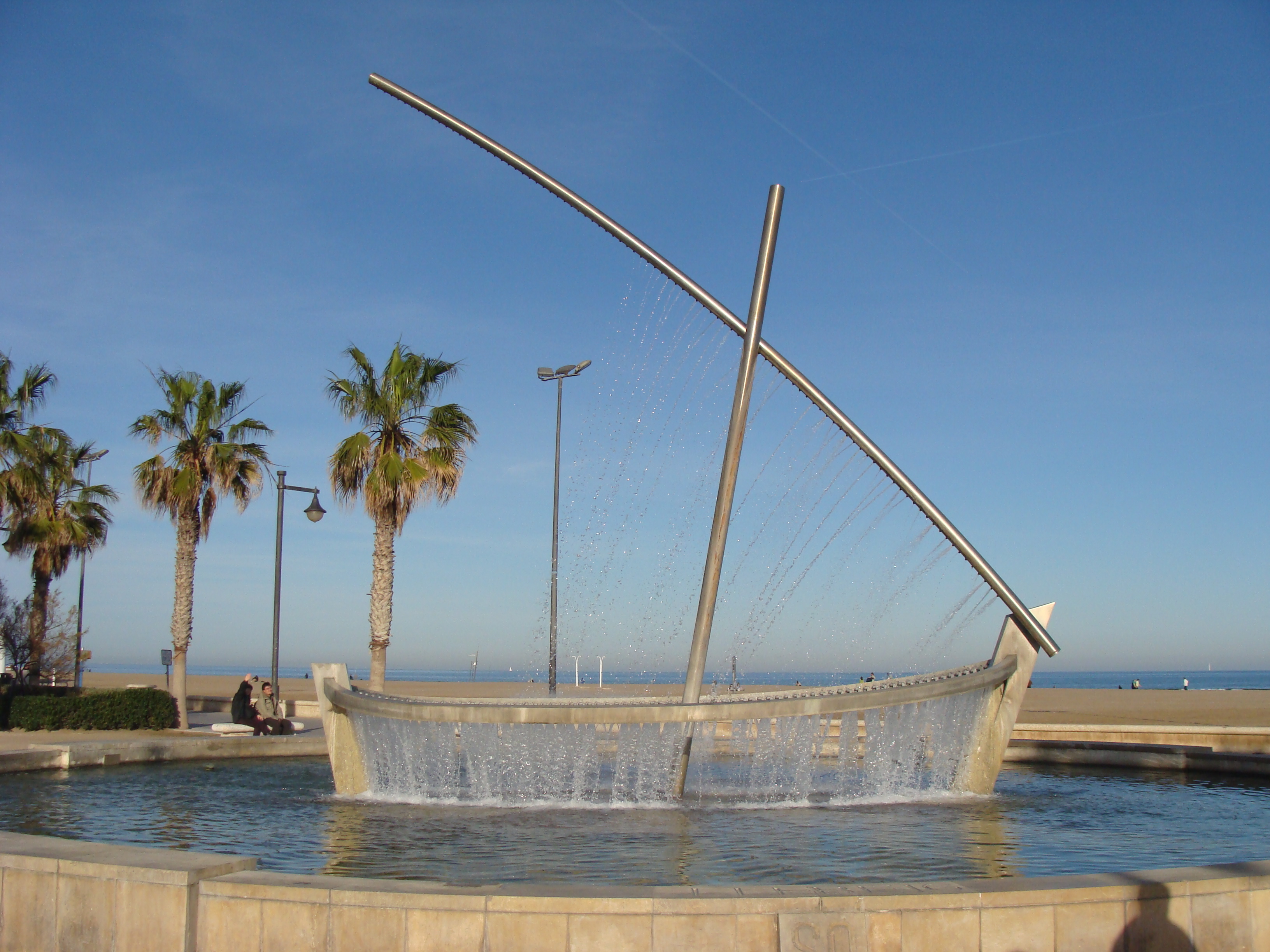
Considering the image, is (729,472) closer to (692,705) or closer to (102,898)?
(692,705)

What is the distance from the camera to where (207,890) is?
5418 millimetres

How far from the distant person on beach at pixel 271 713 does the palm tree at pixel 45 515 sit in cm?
796

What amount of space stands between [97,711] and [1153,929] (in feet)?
70.2

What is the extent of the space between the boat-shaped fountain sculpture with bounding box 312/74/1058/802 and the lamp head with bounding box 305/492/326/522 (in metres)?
12.4

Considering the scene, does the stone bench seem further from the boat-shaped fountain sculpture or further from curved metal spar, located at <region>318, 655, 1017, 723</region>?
curved metal spar, located at <region>318, 655, 1017, 723</region>

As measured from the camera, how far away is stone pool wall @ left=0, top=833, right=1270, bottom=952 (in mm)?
5051

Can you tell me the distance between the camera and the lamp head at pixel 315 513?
969 inches

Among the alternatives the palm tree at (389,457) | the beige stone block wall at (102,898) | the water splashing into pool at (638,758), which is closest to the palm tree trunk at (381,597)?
the palm tree at (389,457)

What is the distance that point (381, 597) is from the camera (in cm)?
2438

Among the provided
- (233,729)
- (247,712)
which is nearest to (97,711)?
(247,712)

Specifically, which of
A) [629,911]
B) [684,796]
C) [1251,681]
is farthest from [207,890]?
[1251,681]

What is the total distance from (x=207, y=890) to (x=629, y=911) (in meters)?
2.18

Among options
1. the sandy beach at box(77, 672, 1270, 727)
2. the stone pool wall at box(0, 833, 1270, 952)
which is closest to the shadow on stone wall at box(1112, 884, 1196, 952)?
the stone pool wall at box(0, 833, 1270, 952)

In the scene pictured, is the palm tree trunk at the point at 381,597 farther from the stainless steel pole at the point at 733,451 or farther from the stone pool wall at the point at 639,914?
the stone pool wall at the point at 639,914
